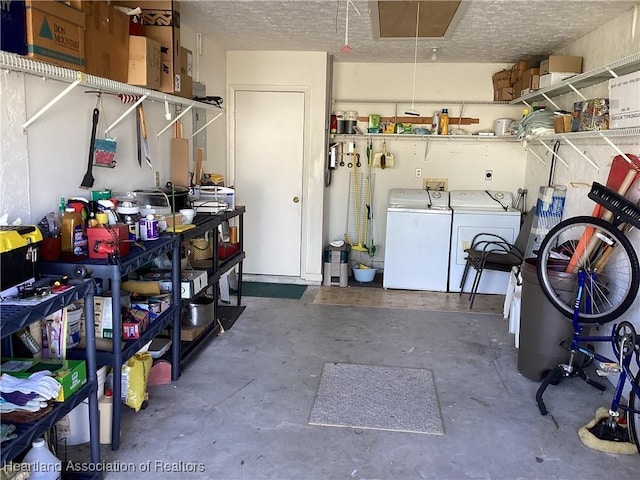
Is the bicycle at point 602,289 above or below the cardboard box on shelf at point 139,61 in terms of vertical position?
below

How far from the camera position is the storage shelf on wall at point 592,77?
2.88m

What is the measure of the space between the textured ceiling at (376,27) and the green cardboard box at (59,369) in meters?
2.52

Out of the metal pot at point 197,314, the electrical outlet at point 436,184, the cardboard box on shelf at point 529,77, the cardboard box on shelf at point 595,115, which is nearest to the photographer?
the cardboard box on shelf at point 595,115

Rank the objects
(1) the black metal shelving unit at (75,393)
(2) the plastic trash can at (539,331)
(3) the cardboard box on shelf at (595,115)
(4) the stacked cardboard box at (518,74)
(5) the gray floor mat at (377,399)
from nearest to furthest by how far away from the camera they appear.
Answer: (1) the black metal shelving unit at (75,393)
(5) the gray floor mat at (377,399)
(2) the plastic trash can at (539,331)
(3) the cardboard box on shelf at (595,115)
(4) the stacked cardboard box at (518,74)

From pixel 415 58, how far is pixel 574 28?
1641 millimetres

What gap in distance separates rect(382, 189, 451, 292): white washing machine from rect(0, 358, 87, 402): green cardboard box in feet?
11.5

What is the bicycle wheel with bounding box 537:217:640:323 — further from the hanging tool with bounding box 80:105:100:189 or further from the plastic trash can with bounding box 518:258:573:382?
the hanging tool with bounding box 80:105:100:189

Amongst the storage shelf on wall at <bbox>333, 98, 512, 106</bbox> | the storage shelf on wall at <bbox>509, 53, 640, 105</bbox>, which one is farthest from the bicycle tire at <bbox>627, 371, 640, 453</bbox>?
the storage shelf on wall at <bbox>333, 98, 512, 106</bbox>

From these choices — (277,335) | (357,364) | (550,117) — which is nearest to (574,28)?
(550,117)

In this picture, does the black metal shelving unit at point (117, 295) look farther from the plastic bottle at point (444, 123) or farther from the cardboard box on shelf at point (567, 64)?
the plastic bottle at point (444, 123)

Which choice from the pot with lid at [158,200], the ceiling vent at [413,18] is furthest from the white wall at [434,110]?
the pot with lid at [158,200]

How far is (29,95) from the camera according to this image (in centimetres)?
231

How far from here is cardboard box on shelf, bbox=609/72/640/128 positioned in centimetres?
282

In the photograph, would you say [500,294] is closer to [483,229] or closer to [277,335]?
[483,229]
